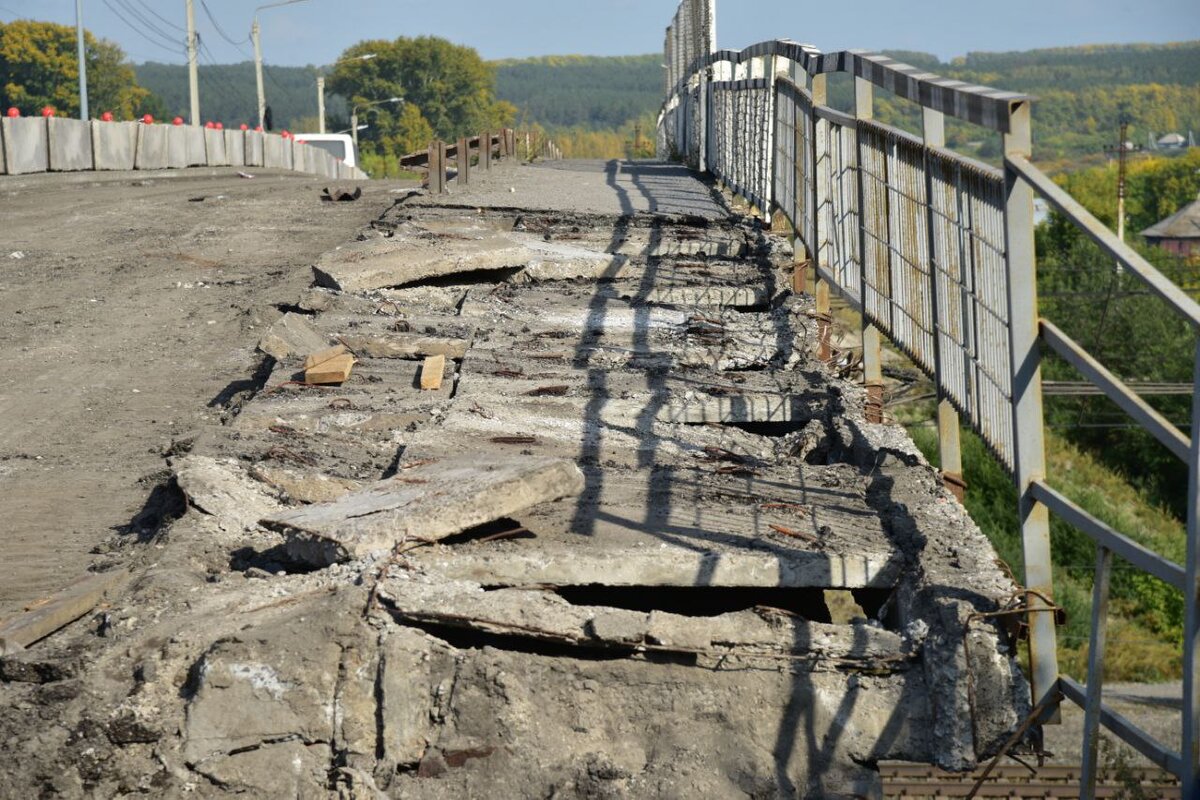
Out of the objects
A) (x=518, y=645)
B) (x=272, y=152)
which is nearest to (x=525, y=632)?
(x=518, y=645)

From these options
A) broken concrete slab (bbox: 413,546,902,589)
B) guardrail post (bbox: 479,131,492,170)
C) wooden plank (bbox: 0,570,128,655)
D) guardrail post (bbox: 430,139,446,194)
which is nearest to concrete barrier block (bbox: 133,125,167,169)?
guardrail post (bbox: 479,131,492,170)

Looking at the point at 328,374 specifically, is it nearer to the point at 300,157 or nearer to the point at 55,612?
the point at 55,612

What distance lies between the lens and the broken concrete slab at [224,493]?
4738 mm

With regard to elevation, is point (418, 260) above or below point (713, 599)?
above

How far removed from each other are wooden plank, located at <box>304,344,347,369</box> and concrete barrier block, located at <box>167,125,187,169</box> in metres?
24.4

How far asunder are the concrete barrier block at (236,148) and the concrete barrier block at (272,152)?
4.32ft

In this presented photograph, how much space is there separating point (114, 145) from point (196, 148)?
435 cm

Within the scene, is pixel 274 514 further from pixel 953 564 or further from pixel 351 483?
pixel 953 564

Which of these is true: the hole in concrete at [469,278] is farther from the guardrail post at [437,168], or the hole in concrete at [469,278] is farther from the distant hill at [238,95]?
the distant hill at [238,95]

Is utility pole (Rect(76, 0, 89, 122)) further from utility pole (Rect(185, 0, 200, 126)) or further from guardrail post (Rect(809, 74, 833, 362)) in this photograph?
guardrail post (Rect(809, 74, 833, 362))

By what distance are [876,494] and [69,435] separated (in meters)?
3.72

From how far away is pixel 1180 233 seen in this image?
277 ft

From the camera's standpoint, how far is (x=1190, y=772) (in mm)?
2703

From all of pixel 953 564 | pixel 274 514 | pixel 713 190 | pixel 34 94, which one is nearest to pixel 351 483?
pixel 274 514
